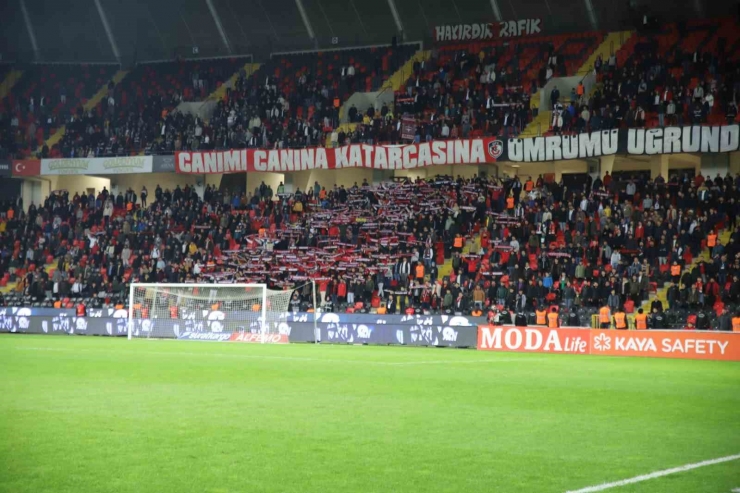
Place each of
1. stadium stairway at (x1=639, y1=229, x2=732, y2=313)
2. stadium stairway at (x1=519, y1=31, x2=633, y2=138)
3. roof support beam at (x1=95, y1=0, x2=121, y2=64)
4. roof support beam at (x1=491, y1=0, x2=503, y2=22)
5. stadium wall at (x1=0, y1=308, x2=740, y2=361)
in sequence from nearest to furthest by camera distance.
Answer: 1. stadium wall at (x1=0, y1=308, x2=740, y2=361)
2. stadium stairway at (x1=639, y1=229, x2=732, y2=313)
3. stadium stairway at (x1=519, y1=31, x2=633, y2=138)
4. roof support beam at (x1=491, y1=0, x2=503, y2=22)
5. roof support beam at (x1=95, y1=0, x2=121, y2=64)

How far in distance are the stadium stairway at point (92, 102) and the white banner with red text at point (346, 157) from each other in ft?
27.1

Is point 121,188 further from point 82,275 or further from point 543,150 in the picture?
point 543,150

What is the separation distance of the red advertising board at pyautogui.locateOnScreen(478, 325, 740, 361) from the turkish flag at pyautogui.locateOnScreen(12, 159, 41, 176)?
30.5 m

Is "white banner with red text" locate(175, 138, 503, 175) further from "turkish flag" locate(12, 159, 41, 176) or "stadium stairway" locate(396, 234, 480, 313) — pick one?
"turkish flag" locate(12, 159, 41, 176)

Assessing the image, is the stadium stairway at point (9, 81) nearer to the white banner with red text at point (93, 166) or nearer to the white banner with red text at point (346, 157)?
the white banner with red text at point (93, 166)

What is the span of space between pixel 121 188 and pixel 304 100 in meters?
12.4

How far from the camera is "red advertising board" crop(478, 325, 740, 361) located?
84.5 ft

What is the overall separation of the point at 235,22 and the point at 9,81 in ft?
43.4

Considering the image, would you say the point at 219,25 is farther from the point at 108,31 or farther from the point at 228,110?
the point at 228,110

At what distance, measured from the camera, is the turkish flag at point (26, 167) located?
169 feet

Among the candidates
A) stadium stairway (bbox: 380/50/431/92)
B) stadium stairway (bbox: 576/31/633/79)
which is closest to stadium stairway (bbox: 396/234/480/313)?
stadium stairway (bbox: 576/31/633/79)

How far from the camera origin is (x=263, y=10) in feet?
174

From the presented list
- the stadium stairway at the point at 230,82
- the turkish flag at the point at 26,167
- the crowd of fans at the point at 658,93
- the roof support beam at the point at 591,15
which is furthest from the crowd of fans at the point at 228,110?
the crowd of fans at the point at 658,93

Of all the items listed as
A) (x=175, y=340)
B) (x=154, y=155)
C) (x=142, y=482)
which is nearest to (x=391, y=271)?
(x=175, y=340)
